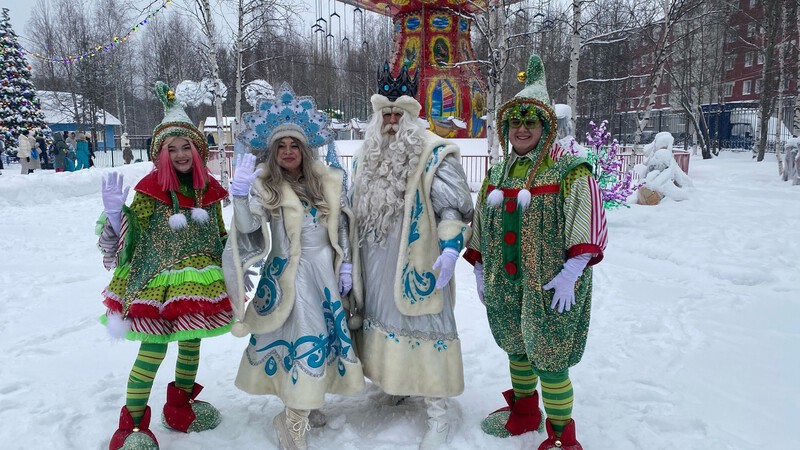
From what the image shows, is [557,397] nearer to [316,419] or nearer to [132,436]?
[316,419]

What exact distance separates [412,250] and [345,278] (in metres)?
0.44

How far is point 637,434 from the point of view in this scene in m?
3.12

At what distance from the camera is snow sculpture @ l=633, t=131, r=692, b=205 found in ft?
35.9

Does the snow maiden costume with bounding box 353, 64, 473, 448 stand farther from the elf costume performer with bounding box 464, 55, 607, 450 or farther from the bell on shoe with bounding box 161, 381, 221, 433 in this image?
the bell on shoe with bounding box 161, 381, 221, 433

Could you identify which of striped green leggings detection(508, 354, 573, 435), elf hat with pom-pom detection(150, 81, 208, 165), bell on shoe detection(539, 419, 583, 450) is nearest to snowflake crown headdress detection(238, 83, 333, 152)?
elf hat with pom-pom detection(150, 81, 208, 165)

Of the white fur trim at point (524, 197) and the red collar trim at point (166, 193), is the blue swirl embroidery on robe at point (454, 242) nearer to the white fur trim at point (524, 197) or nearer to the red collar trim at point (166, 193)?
the white fur trim at point (524, 197)

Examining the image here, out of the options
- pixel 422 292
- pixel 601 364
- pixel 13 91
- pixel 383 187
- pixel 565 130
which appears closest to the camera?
pixel 422 292

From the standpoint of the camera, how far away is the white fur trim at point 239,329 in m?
2.88

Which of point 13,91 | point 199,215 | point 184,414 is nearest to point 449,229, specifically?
point 199,215

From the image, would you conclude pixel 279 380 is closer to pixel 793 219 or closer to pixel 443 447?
pixel 443 447

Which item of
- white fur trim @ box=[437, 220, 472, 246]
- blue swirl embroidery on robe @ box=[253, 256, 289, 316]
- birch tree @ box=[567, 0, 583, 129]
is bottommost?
blue swirl embroidery on robe @ box=[253, 256, 289, 316]

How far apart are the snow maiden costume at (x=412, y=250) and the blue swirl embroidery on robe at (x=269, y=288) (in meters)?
0.55

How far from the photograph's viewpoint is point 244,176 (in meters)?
2.79

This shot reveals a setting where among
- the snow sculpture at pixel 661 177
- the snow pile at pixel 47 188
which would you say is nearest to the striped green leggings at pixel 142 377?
the snow pile at pixel 47 188
